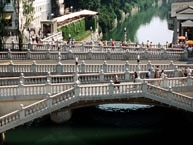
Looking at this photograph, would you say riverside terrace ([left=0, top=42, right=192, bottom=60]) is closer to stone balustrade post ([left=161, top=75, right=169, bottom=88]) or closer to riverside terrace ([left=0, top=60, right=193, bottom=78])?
riverside terrace ([left=0, top=60, right=193, bottom=78])

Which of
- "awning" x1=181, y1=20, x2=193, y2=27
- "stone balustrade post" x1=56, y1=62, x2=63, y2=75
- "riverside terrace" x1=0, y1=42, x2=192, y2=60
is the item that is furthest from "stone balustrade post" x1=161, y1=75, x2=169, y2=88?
"awning" x1=181, y1=20, x2=193, y2=27

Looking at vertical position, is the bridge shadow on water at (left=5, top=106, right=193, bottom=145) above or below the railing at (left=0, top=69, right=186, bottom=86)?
below

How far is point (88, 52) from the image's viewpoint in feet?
143

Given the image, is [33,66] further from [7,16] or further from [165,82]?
[7,16]

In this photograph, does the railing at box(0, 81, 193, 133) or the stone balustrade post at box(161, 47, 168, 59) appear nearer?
the railing at box(0, 81, 193, 133)

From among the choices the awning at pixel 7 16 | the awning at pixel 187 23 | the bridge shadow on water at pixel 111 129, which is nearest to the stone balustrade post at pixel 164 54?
the bridge shadow on water at pixel 111 129

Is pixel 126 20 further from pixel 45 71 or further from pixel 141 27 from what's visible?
pixel 45 71

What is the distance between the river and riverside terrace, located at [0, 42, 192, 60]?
15.8 ft

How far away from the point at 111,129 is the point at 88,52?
796 centimetres

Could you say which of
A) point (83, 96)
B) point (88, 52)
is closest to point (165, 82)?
point (83, 96)

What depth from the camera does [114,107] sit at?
45.2m

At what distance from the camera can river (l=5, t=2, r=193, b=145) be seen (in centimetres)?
3656

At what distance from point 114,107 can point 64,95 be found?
1343 centimetres

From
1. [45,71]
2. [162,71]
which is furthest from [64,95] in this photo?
[162,71]
